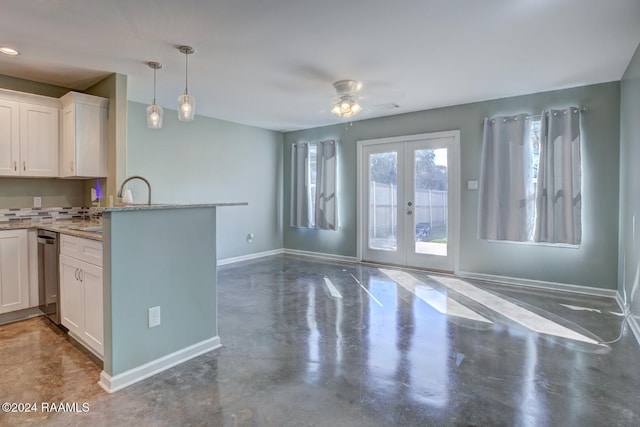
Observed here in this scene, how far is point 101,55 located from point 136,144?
1.73 metres

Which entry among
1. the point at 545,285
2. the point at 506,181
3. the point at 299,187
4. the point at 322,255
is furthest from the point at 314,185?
the point at 545,285

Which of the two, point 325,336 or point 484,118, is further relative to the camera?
point 484,118

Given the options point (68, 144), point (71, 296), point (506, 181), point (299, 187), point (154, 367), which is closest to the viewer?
point (154, 367)

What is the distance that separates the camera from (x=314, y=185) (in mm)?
6566

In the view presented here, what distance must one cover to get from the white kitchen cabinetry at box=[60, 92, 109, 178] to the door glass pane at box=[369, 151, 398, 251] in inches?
152

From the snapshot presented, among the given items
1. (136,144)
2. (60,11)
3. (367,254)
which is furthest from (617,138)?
(136,144)

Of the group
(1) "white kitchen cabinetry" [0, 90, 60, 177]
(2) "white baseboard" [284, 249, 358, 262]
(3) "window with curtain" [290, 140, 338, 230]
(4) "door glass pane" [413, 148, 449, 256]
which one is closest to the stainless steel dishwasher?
(1) "white kitchen cabinetry" [0, 90, 60, 177]

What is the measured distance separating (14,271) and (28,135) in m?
1.43

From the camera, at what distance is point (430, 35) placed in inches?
112

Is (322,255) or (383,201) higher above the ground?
(383,201)

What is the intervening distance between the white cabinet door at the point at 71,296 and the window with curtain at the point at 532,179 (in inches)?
178

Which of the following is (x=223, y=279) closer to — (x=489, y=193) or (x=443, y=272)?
(x=443, y=272)

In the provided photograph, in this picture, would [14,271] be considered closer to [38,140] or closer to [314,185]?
[38,140]

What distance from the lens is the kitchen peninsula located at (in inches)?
84.4
